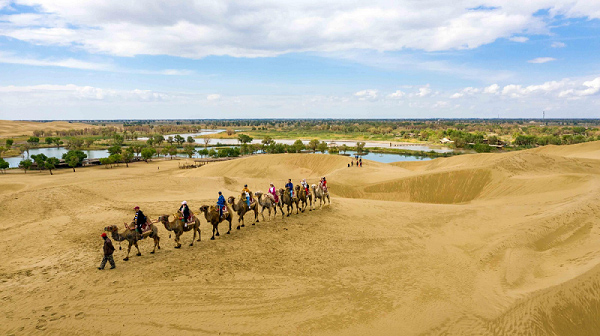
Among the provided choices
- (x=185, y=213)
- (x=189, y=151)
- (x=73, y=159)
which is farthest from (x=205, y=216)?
(x=189, y=151)

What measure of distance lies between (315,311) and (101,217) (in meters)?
16.5

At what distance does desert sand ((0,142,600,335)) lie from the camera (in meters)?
8.70

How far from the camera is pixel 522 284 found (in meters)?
10.8

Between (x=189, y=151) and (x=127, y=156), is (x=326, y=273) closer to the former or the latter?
(x=127, y=156)

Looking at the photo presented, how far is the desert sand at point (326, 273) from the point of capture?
8.70 meters

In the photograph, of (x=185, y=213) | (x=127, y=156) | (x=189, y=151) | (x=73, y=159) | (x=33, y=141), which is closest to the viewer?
(x=185, y=213)

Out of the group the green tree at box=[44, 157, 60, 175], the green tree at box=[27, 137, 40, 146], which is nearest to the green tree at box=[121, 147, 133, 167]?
the green tree at box=[44, 157, 60, 175]

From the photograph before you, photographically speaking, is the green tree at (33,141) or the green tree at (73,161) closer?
the green tree at (73,161)

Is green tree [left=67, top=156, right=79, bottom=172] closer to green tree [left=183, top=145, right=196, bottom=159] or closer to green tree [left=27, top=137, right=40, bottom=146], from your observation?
green tree [left=183, top=145, right=196, bottom=159]

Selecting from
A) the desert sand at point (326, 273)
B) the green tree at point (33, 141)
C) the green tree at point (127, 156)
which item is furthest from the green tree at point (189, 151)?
the green tree at point (33, 141)

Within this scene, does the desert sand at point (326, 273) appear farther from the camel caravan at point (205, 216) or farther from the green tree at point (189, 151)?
the green tree at point (189, 151)

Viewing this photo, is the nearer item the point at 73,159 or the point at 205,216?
the point at 205,216

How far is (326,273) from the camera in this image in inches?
446

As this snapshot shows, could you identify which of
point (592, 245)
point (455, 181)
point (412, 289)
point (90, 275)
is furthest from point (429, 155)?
point (90, 275)
